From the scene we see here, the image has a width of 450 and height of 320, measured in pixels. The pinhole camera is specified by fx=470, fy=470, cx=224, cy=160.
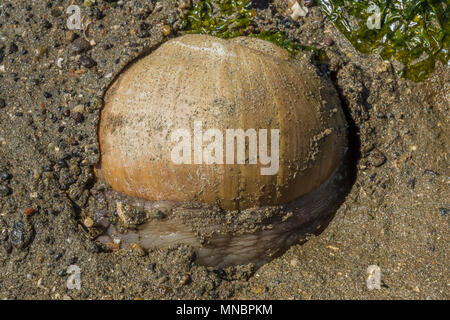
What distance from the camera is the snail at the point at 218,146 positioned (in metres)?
3.12

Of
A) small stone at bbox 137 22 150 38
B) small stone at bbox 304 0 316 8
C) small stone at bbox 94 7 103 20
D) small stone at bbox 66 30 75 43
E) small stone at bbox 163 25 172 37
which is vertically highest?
small stone at bbox 304 0 316 8

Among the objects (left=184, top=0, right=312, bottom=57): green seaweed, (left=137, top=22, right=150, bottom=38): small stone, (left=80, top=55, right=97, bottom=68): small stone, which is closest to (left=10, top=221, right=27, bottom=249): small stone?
(left=80, top=55, right=97, bottom=68): small stone

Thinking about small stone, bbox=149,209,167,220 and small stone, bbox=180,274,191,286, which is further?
small stone, bbox=149,209,167,220

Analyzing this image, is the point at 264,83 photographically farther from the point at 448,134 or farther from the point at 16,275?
the point at 16,275

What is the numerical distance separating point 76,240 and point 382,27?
10.1 ft

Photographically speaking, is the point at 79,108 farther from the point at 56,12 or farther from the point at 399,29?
the point at 399,29

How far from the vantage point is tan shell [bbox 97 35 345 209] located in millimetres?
3129

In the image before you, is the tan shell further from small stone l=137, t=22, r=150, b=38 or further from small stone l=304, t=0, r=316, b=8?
small stone l=304, t=0, r=316, b=8

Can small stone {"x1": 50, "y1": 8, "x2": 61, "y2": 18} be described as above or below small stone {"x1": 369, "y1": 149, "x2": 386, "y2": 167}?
above

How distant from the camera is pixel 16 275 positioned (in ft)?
10.6

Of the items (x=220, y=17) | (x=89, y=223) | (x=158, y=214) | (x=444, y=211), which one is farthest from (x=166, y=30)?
(x=444, y=211)

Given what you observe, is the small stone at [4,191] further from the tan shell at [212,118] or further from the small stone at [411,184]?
the small stone at [411,184]

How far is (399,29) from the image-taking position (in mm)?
4090
